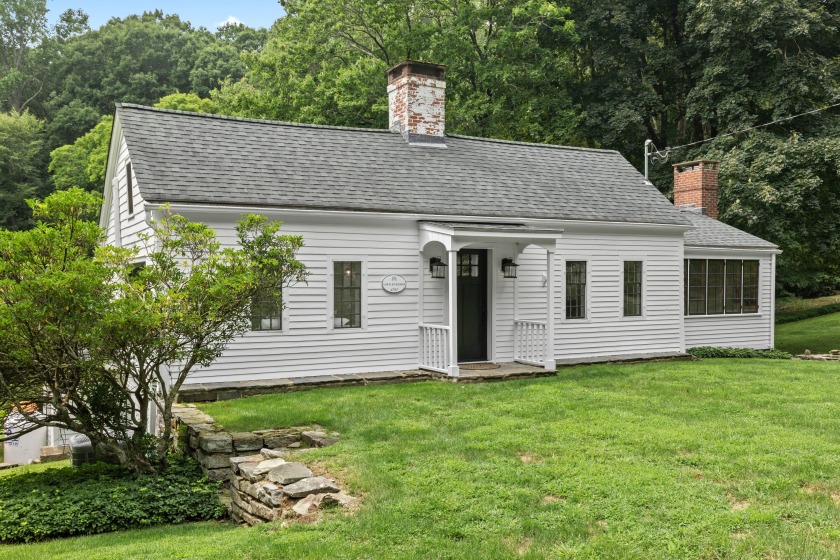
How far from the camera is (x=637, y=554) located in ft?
15.3

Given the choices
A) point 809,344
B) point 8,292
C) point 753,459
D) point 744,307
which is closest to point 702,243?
point 744,307

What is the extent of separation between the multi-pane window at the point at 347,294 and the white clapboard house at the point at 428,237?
28 millimetres

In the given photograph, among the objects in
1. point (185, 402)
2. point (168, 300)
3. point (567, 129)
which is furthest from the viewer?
point (567, 129)

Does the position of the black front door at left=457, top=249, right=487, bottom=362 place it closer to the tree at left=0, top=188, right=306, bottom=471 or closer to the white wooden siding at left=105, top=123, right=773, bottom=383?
the white wooden siding at left=105, top=123, right=773, bottom=383

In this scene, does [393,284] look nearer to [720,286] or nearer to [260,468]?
[260,468]

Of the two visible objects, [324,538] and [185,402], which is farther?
[185,402]

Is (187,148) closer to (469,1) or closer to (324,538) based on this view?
(324,538)

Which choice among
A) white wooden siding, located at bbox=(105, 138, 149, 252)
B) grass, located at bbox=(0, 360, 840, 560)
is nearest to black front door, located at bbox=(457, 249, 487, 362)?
grass, located at bbox=(0, 360, 840, 560)

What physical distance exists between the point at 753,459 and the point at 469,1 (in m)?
23.8

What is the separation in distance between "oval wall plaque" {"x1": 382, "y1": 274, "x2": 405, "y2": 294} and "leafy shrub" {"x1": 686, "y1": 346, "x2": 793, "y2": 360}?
7.90 meters

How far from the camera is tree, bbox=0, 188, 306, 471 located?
6801mm

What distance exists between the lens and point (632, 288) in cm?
1520

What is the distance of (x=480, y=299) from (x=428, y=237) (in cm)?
196

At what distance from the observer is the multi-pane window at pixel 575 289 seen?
47.4ft
